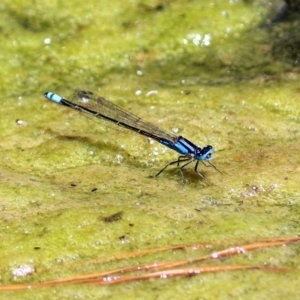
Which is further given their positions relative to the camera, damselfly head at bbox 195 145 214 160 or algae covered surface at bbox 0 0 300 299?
damselfly head at bbox 195 145 214 160

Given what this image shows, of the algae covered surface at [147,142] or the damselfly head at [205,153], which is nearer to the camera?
the algae covered surface at [147,142]

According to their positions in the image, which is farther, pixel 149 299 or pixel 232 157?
pixel 232 157

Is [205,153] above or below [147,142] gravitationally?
above

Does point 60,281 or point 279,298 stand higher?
point 279,298

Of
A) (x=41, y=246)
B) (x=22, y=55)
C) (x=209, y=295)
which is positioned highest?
(x=209, y=295)

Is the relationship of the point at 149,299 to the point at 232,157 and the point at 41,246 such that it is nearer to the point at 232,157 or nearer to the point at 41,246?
the point at 41,246

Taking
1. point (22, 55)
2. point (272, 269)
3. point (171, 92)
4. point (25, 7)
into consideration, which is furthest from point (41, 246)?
point (25, 7)

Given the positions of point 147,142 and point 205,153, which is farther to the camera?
point 147,142

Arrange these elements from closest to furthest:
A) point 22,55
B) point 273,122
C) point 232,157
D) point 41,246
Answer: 1. point 41,246
2. point 232,157
3. point 273,122
4. point 22,55
